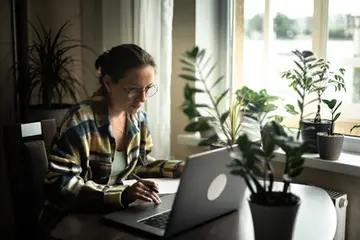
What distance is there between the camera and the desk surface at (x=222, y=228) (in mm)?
1376

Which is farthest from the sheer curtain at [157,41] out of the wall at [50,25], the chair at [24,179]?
the chair at [24,179]

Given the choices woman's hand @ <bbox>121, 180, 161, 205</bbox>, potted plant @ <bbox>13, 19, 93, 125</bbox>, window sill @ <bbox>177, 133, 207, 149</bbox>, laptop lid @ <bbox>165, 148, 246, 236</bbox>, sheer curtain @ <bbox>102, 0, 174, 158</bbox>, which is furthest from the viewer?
potted plant @ <bbox>13, 19, 93, 125</bbox>

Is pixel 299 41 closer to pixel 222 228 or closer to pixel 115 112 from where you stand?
pixel 115 112

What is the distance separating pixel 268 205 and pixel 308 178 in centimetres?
111

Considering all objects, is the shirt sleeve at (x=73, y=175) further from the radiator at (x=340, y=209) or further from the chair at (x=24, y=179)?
the radiator at (x=340, y=209)

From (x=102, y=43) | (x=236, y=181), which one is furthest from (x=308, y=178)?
(x=102, y=43)

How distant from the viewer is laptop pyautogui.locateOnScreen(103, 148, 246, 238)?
1294 millimetres

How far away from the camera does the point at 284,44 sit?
251 cm

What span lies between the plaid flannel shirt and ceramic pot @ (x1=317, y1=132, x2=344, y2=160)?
0.60 m

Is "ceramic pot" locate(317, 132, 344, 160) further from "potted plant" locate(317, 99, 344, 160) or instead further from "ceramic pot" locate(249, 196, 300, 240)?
"ceramic pot" locate(249, 196, 300, 240)

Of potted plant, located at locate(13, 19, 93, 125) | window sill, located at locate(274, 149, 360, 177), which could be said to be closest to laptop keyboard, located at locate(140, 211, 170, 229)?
window sill, located at locate(274, 149, 360, 177)

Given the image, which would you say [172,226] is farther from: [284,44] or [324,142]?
[284,44]

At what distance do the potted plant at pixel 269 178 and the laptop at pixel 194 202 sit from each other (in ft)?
0.50

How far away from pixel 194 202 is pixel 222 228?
0.14 metres
